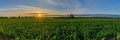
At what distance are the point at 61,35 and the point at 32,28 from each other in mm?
966

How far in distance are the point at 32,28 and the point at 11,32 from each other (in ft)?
2.08

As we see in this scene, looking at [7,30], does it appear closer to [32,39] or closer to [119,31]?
[32,39]

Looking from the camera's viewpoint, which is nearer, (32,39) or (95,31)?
(32,39)

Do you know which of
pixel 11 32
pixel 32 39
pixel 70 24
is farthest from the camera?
pixel 70 24

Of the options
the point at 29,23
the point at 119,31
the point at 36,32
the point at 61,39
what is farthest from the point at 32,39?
the point at 119,31

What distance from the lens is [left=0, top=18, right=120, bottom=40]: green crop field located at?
263 inches

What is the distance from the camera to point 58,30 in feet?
22.6

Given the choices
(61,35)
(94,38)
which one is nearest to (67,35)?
(61,35)

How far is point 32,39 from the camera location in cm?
644

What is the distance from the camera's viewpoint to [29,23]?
7641 millimetres

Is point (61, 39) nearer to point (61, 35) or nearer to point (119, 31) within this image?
point (61, 35)

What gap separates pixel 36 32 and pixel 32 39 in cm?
40

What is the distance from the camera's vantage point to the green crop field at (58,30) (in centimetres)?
669

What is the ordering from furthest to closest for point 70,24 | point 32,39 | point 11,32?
1. point 70,24
2. point 11,32
3. point 32,39
